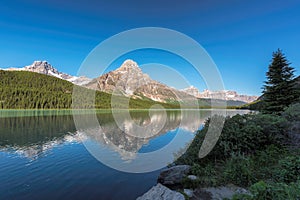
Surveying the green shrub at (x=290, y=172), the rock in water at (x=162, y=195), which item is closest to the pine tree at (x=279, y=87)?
the green shrub at (x=290, y=172)

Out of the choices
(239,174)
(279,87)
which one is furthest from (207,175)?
(279,87)

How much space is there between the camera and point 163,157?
65.4 ft

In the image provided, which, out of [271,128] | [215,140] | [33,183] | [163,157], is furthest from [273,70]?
[33,183]

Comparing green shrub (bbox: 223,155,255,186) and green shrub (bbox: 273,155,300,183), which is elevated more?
green shrub (bbox: 273,155,300,183)

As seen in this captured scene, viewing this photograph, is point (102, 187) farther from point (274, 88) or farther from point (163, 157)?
point (274, 88)

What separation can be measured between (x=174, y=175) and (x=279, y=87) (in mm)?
22759

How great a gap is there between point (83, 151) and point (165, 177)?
14.4m

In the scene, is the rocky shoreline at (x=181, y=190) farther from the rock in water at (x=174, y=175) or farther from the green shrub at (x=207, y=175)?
the green shrub at (x=207, y=175)

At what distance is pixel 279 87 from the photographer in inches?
965

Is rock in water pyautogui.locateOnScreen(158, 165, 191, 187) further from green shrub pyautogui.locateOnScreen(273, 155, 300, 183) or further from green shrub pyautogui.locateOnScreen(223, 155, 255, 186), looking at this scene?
green shrub pyautogui.locateOnScreen(273, 155, 300, 183)

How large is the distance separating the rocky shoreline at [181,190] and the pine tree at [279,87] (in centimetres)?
2049

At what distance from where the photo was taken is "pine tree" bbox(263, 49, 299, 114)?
24.4m

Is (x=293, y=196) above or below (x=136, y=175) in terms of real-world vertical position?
above

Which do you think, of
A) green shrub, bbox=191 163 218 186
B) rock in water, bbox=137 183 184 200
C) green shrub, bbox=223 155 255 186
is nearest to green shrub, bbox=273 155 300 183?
green shrub, bbox=223 155 255 186
